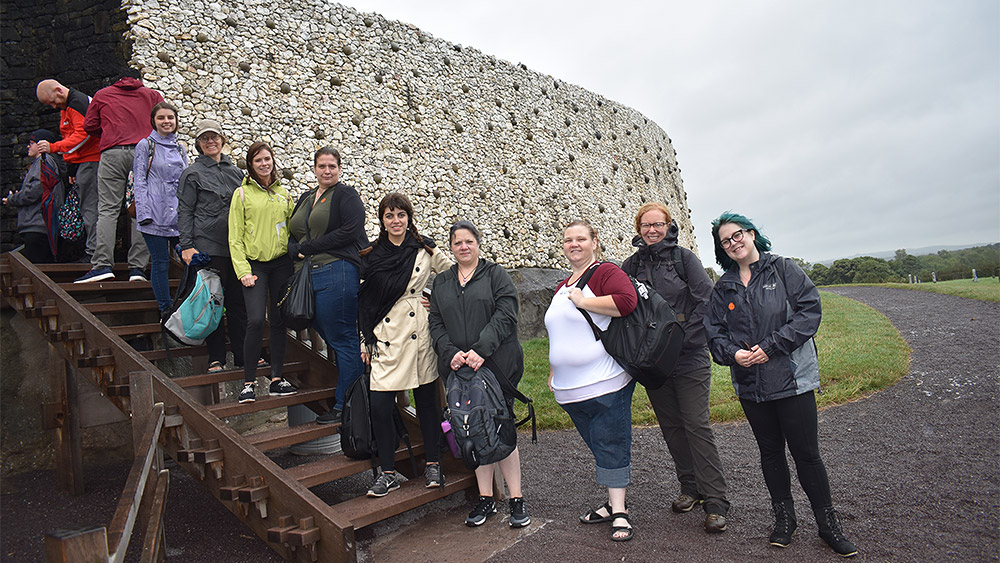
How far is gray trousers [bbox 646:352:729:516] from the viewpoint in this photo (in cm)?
372

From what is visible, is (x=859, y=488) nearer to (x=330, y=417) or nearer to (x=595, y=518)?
(x=595, y=518)

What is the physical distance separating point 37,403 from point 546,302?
9.51 m

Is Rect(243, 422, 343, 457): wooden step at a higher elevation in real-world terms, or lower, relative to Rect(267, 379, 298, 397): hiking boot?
lower

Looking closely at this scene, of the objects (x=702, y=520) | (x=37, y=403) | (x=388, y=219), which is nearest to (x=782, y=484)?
(x=702, y=520)

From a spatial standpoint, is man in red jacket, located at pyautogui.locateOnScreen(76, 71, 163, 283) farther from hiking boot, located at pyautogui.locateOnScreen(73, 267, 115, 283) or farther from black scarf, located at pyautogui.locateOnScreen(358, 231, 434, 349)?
black scarf, located at pyautogui.locateOnScreen(358, 231, 434, 349)

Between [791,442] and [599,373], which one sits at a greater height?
[599,373]

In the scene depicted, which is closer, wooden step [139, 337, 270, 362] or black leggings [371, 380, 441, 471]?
black leggings [371, 380, 441, 471]

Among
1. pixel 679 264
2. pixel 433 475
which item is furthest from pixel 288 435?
pixel 679 264

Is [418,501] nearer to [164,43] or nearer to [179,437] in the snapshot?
[179,437]

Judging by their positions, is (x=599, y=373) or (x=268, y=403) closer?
(x=599, y=373)

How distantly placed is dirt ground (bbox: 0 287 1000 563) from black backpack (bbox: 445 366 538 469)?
61cm

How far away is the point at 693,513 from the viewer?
398cm

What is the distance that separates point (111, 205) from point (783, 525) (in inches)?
239

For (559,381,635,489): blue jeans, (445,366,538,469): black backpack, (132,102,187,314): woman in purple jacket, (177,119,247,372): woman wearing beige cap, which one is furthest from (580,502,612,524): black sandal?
(132,102,187,314): woman in purple jacket
